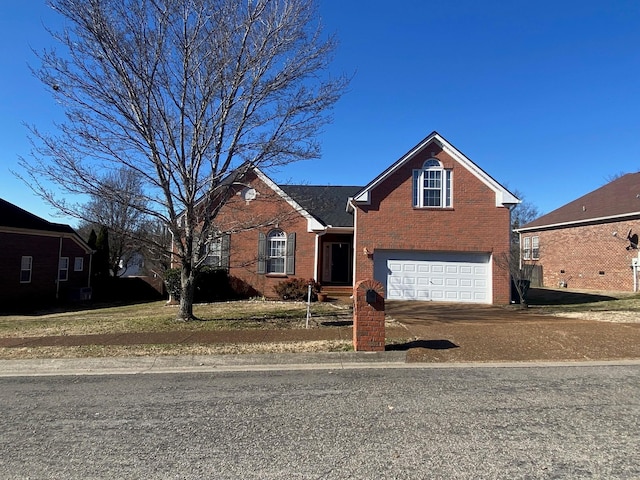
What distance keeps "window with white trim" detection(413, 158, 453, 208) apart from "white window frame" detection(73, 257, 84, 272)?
2133 centimetres

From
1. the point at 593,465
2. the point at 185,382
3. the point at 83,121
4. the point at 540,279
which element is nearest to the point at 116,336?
the point at 185,382

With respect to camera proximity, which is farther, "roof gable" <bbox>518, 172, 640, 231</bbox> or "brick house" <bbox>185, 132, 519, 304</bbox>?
"roof gable" <bbox>518, 172, 640, 231</bbox>

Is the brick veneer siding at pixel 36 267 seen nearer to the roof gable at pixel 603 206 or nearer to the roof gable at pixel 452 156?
the roof gable at pixel 452 156

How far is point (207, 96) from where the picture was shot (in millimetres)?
10945

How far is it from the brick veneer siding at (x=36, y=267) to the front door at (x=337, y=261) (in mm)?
15776

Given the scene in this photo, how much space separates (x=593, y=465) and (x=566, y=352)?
5188mm

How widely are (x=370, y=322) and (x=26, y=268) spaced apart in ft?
73.6

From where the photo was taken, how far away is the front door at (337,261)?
71.5 ft

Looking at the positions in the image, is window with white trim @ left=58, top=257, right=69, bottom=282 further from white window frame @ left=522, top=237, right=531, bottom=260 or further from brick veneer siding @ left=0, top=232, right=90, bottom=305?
white window frame @ left=522, top=237, right=531, bottom=260

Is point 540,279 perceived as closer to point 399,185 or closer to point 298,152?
point 399,185

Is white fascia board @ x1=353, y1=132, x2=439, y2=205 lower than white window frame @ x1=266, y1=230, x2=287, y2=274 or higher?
higher

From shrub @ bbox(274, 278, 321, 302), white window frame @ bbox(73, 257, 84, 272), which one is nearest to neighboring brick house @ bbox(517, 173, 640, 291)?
shrub @ bbox(274, 278, 321, 302)

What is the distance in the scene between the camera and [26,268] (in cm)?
2314

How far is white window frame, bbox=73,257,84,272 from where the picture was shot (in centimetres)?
A: 2679
